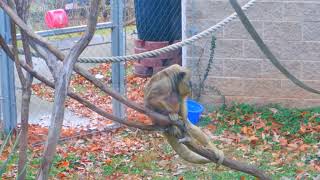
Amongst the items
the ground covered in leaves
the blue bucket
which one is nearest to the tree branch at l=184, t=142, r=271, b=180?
the ground covered in leaves

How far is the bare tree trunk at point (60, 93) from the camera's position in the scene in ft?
10.2

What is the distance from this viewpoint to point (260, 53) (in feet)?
26.8

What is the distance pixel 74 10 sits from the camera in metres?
9.18

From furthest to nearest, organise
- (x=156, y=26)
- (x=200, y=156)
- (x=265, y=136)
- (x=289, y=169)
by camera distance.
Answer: (x=156, y=26), (x=265, y=136), (x=289, y=169), (x=200, y=156)

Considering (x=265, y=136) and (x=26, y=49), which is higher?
(x=26, y=49)

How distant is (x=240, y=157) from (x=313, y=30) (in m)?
2.12

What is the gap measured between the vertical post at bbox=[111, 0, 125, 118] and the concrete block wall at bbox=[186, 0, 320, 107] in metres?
1.00

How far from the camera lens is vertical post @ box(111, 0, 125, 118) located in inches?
294

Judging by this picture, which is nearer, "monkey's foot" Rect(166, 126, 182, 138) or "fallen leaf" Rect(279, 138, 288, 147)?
"monkey's foot" Rect(166, 126, 182, 138)

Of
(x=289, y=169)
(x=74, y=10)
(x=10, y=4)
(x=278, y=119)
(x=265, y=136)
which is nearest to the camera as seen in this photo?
(x=10, y=4)

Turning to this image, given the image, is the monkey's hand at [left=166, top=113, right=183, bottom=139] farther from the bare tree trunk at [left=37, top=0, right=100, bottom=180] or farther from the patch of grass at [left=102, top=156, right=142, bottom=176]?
the patch of grass at [left=102, top=156, right=142, bottom=176]

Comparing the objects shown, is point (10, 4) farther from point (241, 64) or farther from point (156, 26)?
point (156, 26)

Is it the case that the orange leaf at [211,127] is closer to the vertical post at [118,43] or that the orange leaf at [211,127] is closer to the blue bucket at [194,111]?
the blue bucket at [194,111]

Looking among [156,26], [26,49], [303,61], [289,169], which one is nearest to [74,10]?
[156,26]
